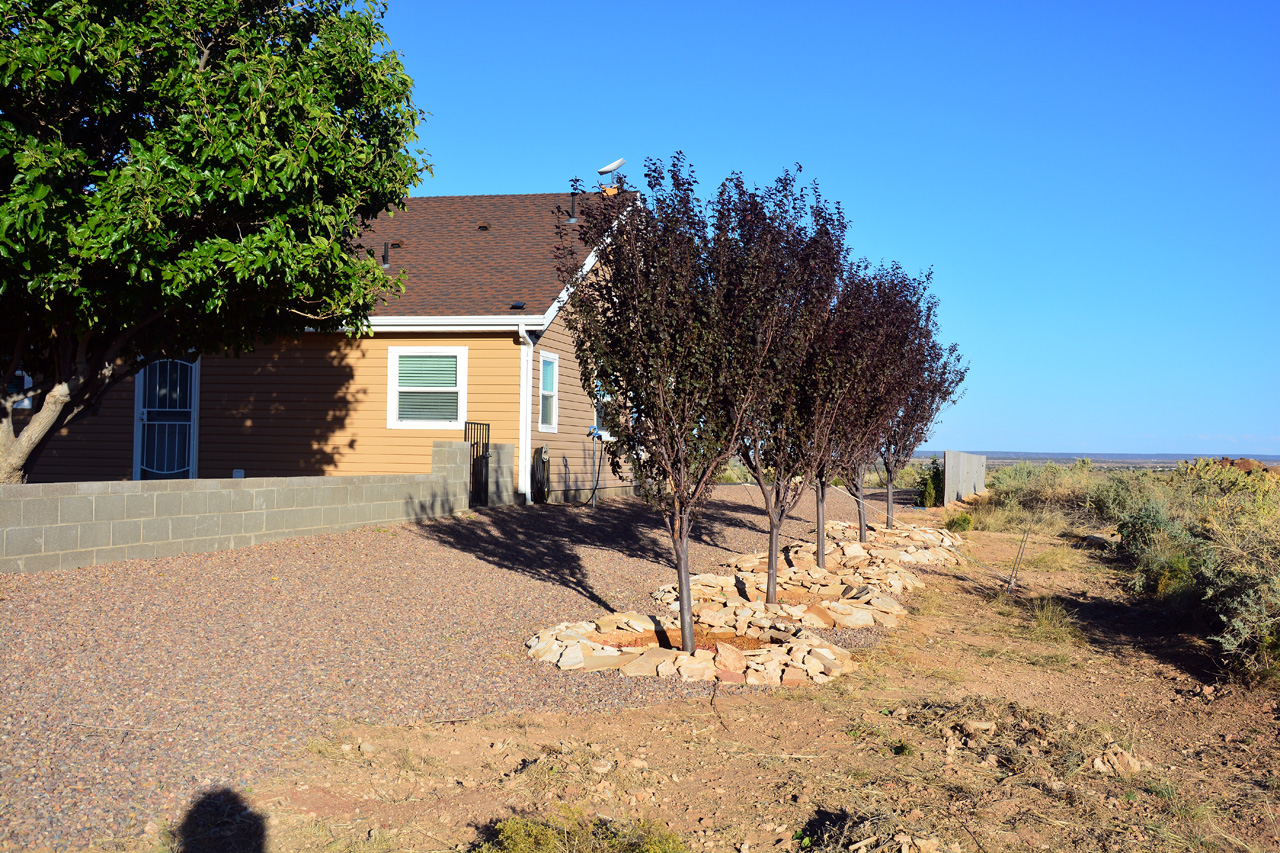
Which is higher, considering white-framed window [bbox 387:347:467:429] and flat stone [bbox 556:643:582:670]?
white-framed window [bbox 387:347:467:429]

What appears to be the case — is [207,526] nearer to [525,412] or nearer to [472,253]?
[525,412]

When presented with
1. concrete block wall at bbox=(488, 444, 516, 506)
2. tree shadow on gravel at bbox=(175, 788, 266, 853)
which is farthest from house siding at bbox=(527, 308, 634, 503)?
tree shadow on gravel at bbox=(175, 788, 266, 853)

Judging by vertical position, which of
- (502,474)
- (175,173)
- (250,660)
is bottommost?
(250,660)

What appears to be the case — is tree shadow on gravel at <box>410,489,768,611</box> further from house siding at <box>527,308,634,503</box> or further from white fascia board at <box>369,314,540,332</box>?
white fascia board at <box>369,314,540,332</box>

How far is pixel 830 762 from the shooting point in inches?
205

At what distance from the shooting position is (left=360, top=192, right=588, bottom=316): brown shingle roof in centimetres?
1584

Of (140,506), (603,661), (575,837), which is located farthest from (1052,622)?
(140,506)

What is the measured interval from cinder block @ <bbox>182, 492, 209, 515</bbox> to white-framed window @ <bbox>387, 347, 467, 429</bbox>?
6145mm

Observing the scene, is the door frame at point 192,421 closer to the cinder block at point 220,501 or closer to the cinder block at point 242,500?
the cinder block at point 242,500

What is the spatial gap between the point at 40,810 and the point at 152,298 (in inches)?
292

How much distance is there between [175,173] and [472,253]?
30.5ft

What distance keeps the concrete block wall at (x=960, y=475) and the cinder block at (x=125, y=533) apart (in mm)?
19437

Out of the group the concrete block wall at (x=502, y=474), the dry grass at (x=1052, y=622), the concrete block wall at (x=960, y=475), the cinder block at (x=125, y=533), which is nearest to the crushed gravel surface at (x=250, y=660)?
the cinder block at (x=125, y=533)

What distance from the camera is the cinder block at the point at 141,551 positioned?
8.93 m
